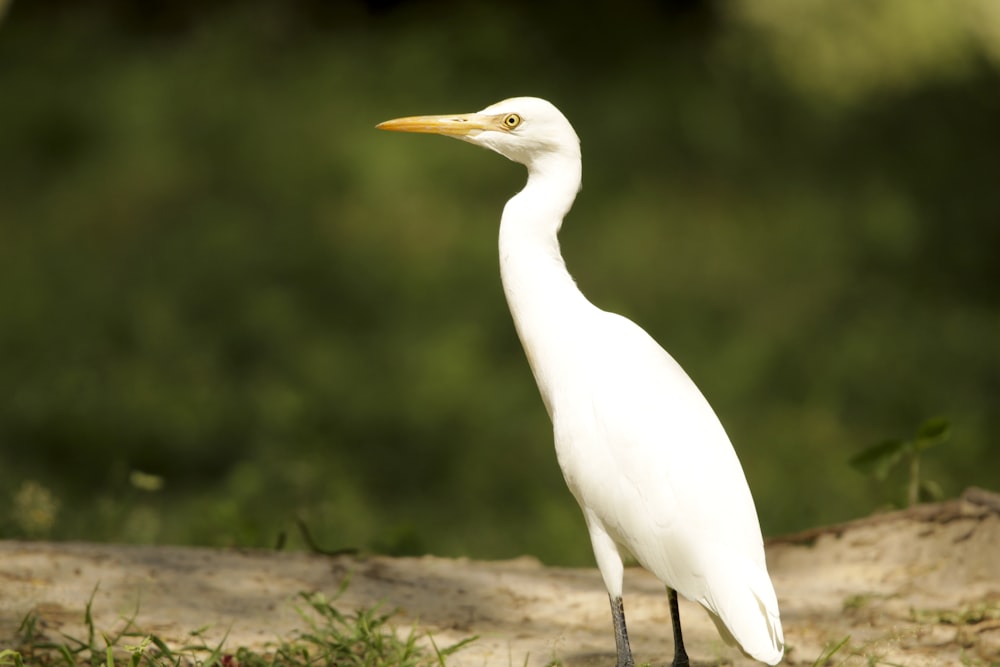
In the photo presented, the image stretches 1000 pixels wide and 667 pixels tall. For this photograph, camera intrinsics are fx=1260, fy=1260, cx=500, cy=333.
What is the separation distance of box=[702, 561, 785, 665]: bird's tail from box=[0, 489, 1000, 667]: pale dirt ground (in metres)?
0.58

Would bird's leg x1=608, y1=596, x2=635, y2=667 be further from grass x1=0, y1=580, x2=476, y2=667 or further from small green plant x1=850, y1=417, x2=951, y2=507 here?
small green plant x1=850, y1=417, x2=951, y2=507

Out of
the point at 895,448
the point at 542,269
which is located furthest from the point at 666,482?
the point at 895,448

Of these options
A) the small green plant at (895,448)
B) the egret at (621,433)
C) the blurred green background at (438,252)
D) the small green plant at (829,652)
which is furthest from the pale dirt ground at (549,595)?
the blurred green background at (438,252)

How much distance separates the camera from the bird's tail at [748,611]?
9.09 ft

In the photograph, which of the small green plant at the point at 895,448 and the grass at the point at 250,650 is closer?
the grass at the point at 250,650

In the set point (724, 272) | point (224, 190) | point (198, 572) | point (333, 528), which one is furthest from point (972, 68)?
point (198, 572)

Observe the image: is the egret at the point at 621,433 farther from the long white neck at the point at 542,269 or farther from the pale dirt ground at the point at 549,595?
the pale dirt ground at the point at 549,595

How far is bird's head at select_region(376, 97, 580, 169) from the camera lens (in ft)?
10.9

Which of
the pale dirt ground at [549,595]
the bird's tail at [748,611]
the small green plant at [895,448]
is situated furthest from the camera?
the small green plant at [895,448]

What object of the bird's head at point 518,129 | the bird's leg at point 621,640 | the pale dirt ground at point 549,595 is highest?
the bird's head at point 518,129

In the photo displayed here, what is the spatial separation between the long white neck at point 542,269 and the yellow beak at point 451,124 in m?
0.17

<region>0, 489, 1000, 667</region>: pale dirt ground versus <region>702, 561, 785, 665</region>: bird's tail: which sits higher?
<region>702, 561, 785, 665</region>: bird's tail

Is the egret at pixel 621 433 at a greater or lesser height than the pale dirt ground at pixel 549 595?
greater

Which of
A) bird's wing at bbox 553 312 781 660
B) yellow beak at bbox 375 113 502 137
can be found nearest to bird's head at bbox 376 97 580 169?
yellow beak at bbox 375 113 502 137
